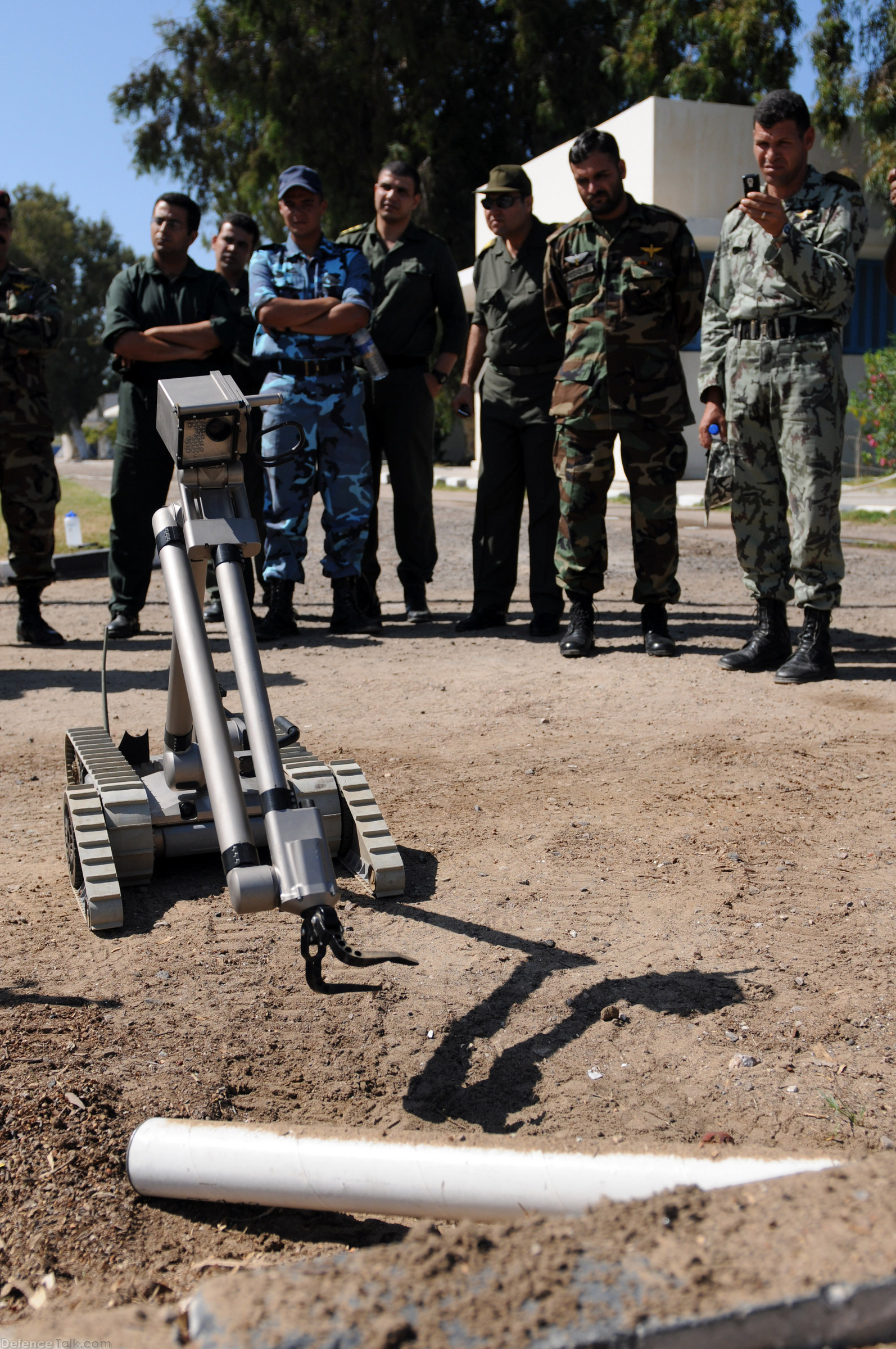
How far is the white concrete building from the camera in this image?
17.6m

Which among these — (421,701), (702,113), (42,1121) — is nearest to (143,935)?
(42,1121)

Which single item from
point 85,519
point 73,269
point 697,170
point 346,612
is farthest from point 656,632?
point 73,269

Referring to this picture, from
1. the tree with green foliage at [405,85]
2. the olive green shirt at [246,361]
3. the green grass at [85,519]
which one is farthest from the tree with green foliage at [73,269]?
the olive green shirt at [246,361]

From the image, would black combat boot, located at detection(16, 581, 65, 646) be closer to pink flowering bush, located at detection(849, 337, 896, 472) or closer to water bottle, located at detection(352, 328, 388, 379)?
water bottle, located at detection(352, 328, 388, 379)

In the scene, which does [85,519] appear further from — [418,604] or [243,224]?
[418,604]

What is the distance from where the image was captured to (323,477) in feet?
19.4

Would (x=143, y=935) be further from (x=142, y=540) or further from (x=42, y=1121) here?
(x=142, y=540)

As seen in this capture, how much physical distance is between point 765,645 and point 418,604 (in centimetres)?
212

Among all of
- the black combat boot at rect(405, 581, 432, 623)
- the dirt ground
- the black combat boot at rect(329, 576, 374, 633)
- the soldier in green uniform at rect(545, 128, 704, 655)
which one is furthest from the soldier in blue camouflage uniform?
the dirt ground

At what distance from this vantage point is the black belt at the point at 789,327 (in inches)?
181

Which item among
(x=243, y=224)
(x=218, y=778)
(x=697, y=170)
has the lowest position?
(x=218, y=778)

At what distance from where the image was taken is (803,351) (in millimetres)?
4586

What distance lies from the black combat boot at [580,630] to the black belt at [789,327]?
139cm

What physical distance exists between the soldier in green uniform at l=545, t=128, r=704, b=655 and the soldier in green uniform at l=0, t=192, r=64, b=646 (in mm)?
2501
